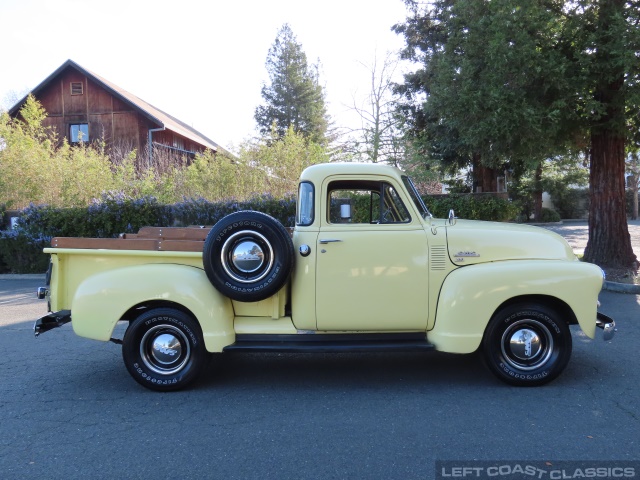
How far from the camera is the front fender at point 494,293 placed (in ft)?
15.9

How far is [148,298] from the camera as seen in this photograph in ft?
16.3

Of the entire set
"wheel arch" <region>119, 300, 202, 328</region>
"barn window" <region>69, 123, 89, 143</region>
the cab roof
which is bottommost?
"wheel arch" <region>119, 300, 202, 328</region>

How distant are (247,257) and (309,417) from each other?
4.96 ft

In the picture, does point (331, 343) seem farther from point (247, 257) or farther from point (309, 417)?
point (247, 257)

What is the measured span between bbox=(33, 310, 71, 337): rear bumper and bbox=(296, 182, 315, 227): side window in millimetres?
2506

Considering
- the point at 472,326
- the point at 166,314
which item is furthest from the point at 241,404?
the point at 472,326

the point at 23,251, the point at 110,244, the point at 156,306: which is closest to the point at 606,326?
the point at 156,306

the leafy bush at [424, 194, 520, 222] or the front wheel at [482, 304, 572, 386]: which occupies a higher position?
the leafy bush at [424, 194, 520, 222]

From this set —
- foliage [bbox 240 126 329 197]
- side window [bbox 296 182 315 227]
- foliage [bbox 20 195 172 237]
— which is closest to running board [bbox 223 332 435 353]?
side window [bbox 296 182 315 227]

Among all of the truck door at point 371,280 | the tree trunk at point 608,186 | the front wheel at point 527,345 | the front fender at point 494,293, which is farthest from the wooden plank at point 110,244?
the tree trunk at point 608,186

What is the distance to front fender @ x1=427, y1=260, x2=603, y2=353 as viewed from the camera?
4.84 m

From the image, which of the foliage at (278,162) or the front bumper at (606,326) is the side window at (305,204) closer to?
the front bumper at (606,326)

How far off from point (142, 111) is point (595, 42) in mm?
28641

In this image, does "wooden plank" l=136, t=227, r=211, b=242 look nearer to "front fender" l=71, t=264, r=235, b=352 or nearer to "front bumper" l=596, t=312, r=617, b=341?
"front fender" l=71, t=264, r=235, b=352
